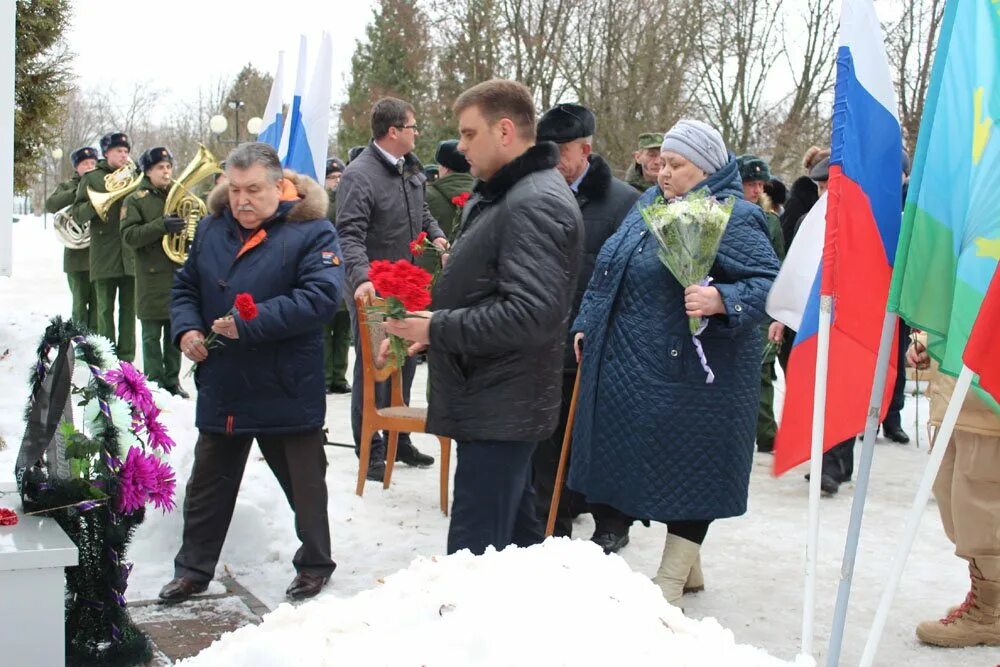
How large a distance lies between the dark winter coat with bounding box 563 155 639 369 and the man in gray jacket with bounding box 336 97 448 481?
1.67 meters

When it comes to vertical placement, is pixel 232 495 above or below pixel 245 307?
below

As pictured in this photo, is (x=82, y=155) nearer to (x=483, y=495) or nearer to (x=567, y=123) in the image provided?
(x=567, y=123)

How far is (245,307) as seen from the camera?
4684 millimetres

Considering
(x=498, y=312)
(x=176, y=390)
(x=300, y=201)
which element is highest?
(x=300, y=201)

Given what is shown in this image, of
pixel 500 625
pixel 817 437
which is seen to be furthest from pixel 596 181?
pixel 500 625

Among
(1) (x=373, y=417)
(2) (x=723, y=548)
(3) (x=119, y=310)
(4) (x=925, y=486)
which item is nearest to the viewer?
(4) (x=925, y=486)

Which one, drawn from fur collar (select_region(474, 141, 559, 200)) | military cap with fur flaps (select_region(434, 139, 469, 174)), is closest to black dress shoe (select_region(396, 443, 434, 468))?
military cap with fur flaps (select_region(434, 139, 469, 174))

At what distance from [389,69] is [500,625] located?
119 ft

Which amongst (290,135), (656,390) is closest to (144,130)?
(290,135)

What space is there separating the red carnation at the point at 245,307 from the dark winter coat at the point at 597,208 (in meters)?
1.93

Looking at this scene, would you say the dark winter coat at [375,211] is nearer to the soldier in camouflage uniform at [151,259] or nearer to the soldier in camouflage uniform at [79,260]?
the soldier in camouflage uniform at [151,259]

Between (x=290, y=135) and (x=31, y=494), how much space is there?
4.62 meters

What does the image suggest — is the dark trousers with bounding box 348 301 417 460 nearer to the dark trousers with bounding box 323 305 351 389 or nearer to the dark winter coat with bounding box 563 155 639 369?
the dark winter coat with bounding box 563 155 639 369

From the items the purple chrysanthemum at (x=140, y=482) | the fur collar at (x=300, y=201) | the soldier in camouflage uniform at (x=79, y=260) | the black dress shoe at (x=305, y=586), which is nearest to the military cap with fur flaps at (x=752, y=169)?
the fur collar at (x=300, y=201)
